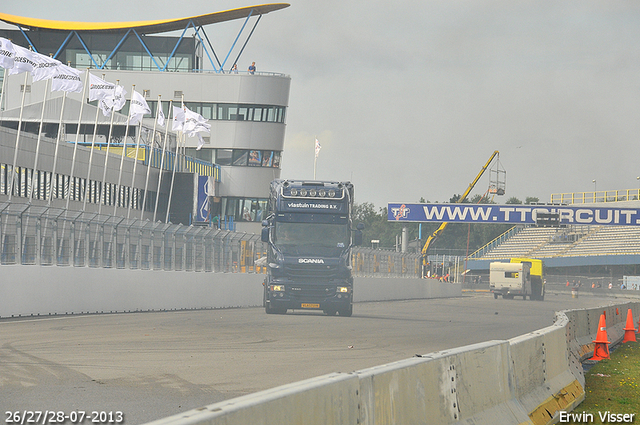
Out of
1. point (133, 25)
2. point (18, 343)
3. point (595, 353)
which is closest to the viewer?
point (18, 343)

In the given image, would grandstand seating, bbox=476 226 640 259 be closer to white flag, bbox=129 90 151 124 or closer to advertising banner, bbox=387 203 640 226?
advertising banner, bbox=387 203 640 226

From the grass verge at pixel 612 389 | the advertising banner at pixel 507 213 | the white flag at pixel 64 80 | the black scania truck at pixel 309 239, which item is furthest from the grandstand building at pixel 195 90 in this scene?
the grass verge at pixel 612 389

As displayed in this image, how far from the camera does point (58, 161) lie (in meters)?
53.3

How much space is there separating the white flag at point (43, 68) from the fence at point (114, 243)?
10098 mm

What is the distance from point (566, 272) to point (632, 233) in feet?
28.3

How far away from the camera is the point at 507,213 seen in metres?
69.6

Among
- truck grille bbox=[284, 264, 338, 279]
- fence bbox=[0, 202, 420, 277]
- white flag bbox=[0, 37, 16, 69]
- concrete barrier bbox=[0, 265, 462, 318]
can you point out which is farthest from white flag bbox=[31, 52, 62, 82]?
truck grille bbox=[284, 264, 338, 279]

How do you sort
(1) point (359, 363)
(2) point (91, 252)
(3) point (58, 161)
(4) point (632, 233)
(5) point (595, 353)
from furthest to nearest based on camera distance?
1. (4) point (632, 233)
2. (3) point (58, 161)
3. (2) point (91, 252)
4. (5) point (595, 353)
5. (1) point (359, 363)

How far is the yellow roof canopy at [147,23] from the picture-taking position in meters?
74.0

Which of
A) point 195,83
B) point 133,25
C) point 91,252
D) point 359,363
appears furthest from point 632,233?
point 359,363

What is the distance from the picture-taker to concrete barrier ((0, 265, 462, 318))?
21.3 m

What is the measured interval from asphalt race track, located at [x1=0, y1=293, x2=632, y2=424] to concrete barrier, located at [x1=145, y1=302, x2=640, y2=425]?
2767 millimetres

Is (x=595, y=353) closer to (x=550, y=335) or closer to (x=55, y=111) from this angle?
(x=550, y=335)

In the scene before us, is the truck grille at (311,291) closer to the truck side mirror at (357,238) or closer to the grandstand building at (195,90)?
the truck side mirror at (357,238)
